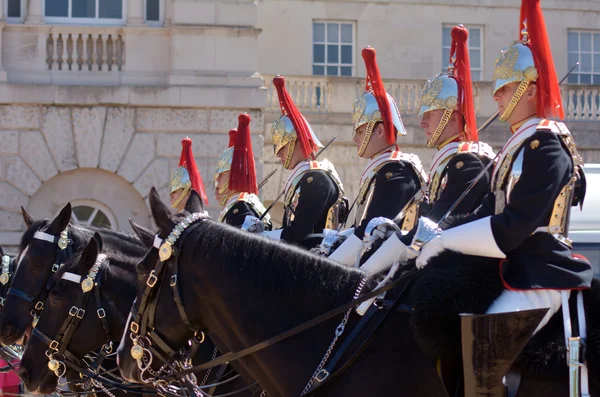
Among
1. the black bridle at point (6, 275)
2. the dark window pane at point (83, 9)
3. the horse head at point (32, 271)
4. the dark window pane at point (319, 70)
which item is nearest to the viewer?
the horse head at point (32, 271)

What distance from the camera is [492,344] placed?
3824 mm

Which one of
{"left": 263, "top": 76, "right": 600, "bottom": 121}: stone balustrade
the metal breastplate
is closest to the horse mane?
the metal breastplate

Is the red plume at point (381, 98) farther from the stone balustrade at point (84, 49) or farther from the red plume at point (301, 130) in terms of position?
the stone balustrade at point (84, 49)

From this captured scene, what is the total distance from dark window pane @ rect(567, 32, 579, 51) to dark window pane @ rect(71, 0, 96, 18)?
350 inches

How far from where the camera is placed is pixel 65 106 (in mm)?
13703

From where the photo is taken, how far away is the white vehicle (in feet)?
25.0

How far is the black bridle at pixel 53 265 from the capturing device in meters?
6.28

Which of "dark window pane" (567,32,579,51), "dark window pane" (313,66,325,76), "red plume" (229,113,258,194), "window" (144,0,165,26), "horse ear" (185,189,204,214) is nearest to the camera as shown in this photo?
"horse ear" (185,189,204,214)

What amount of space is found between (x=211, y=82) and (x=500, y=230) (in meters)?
10.3

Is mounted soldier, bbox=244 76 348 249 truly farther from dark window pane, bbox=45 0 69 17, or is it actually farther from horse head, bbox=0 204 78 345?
dark window pane, bbox=45 0 69 17

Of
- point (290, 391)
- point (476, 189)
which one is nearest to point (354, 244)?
point (476, 189)

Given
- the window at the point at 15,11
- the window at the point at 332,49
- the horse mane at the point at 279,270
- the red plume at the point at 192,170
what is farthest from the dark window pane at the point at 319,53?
the horse mane at the point at 279,270

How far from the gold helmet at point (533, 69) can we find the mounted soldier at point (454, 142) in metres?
0.71

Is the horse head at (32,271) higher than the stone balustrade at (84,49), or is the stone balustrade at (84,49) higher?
the stone balustrade at (84,49)
